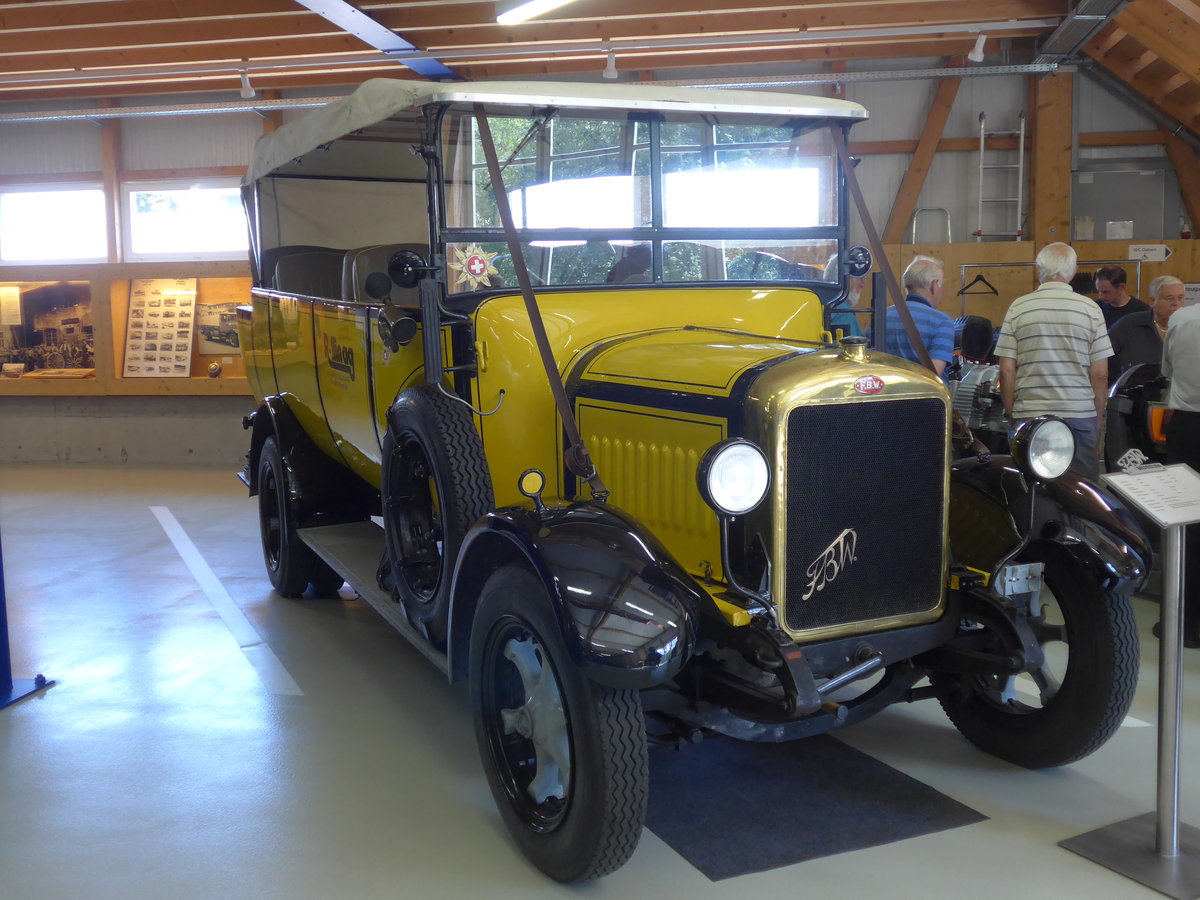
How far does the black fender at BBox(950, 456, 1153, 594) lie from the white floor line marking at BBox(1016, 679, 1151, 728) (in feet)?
2.60

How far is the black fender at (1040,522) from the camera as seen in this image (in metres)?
2.95

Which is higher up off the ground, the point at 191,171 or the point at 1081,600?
the point at 191,171

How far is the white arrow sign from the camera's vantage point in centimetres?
927

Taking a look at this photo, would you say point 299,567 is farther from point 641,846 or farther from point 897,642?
point 897,642

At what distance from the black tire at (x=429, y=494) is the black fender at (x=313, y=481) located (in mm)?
1451

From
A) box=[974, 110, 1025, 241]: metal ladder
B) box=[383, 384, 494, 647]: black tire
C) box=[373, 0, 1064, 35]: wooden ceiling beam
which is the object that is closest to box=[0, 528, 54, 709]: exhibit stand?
box=[383, 384, 494, 647]: black tire

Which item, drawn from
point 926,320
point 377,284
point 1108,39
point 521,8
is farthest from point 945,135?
point 377,284

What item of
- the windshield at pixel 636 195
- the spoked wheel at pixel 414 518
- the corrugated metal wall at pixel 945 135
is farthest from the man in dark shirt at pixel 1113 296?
the spoked wheel at pixel 414 518

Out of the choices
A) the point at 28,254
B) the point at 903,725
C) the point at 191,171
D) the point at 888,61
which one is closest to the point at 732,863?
the point at 903,725

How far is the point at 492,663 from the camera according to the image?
2.86m

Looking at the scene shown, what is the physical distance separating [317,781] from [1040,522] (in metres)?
2.27

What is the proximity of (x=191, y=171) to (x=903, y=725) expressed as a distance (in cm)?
927

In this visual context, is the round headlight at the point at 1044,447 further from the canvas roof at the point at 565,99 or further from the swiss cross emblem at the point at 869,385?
the canvas roof at the point at 565,99

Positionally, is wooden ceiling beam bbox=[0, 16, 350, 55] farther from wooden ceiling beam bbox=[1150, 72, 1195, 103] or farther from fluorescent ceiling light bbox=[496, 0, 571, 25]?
wooden ceiling beam bbox=[1150, 72, 1195, 103]
